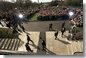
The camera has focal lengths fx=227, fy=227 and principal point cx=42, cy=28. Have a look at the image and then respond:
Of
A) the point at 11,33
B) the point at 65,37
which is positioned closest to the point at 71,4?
the point at 65,37

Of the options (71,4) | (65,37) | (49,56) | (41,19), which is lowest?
(49,56)

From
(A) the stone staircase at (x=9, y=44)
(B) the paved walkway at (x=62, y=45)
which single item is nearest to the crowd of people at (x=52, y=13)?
(B) the paved walkway at (x=62, y=45)

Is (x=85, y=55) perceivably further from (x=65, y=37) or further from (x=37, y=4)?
(x=37, y=4)

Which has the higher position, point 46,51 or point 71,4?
point 71,4

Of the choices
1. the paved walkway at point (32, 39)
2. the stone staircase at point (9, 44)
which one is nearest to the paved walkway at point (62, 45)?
the paved walkway at point (32, 39)

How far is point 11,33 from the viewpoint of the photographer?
1731 mm

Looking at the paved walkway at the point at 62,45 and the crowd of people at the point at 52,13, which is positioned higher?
the crowd of people at the point at 52,13

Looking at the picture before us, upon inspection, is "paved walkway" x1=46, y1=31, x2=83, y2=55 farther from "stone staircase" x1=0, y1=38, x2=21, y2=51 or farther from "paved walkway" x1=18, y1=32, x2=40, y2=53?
"stone staircase" x1=0, y1=38, x2=21, y2=51

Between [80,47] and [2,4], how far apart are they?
0.67 m

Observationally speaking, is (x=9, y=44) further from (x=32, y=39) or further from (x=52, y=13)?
(x=52, y=13)

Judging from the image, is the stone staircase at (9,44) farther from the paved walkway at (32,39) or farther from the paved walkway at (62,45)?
the paved walkway at (62,45)

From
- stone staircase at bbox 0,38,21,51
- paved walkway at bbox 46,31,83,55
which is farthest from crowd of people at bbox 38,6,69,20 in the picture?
stone staircase at bbox 0,38,21,51

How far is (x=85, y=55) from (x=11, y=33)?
0.58 metres

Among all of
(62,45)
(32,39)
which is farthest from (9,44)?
(62,45)
